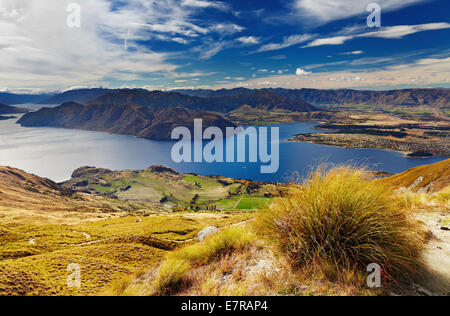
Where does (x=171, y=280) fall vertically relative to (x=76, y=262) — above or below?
above

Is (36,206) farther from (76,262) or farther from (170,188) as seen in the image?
(170,188)

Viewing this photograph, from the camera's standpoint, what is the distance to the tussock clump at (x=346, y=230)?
13.4 feet

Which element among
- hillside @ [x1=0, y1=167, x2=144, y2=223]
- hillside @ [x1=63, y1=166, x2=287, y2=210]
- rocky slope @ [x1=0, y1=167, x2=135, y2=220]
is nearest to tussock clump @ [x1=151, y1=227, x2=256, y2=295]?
hillside @ [x1=0, y1=167, x2=144, y2=223]

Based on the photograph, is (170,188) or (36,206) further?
(170,188)

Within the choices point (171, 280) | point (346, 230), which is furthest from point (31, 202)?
point (346, 230)

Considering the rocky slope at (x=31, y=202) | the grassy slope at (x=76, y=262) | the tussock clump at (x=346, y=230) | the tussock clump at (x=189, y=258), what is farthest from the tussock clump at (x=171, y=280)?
the rocky slope at (x=31, y=202)

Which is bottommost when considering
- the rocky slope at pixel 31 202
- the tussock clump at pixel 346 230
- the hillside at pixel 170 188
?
the hillside at pixel 170 188

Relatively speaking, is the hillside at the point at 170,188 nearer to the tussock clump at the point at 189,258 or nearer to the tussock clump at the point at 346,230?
the tussock clump at the point at 189,258

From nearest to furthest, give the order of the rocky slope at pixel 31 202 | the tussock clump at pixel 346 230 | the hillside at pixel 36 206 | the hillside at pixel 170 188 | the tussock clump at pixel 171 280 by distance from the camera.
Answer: the tussock clump at pixel 346 230
the tussock clump at pixel 171 280
the hillside at pixel 36 206
the rocky slope at pixel 31 202
the hillside at pixel 170 188

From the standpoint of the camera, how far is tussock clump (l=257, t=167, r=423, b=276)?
4070 millimetres

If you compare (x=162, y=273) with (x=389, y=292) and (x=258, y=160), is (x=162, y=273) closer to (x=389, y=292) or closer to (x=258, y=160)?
(x=389, y=292)

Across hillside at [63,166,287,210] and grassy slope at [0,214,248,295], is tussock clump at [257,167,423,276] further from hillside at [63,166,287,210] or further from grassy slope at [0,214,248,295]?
hillside at [63,166,287,210]

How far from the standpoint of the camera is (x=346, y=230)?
14.1ft
